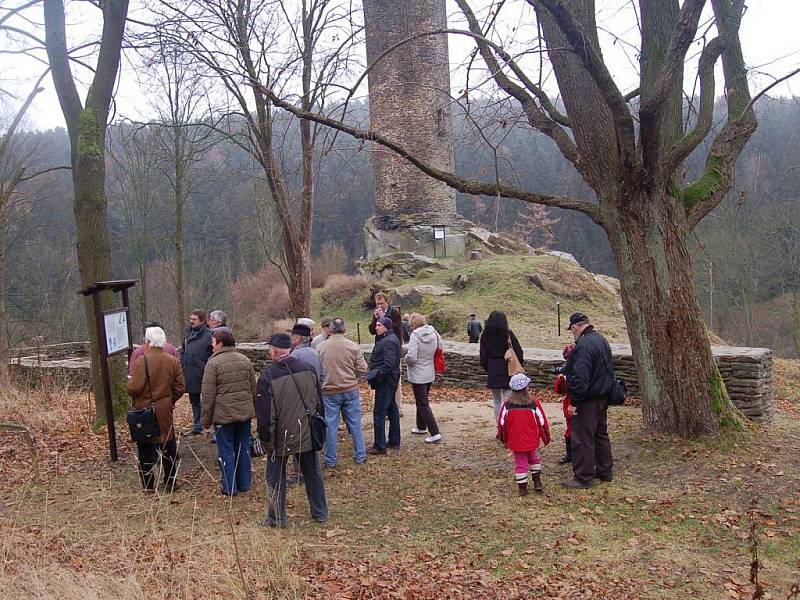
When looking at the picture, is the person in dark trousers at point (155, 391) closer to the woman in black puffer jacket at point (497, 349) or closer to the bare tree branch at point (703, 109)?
the woman in black puffer jacket at point (497, 349)

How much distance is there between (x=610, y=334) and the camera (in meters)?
18.5

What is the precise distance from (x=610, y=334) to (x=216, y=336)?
46.5 feet

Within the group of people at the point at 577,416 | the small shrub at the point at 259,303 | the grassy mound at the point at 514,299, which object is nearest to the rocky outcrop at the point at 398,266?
the grassy mound at the point at 514,299

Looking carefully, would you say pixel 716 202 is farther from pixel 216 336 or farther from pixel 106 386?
pixel 106 386

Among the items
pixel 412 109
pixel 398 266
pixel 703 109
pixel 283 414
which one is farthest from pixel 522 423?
pixel 412 109

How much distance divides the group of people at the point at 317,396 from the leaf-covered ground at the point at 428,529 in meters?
0.27

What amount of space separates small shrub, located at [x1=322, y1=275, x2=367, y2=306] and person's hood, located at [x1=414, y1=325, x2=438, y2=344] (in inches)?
647

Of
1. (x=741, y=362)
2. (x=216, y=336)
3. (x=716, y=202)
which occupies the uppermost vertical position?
(x=716, y=202)

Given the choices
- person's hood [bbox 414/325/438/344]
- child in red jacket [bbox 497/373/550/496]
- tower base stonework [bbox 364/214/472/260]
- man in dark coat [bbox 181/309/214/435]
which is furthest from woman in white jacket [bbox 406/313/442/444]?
tower base stonework [bbox 364/214/472/260]

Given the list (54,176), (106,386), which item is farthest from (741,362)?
(54,176)

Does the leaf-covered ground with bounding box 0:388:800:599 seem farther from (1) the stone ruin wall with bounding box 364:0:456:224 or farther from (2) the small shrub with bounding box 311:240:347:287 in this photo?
(2) the small shrub with bounding box 311:240:347:287

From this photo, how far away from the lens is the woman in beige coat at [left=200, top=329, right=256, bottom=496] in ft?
20.8

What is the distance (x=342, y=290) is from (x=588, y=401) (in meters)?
19.3

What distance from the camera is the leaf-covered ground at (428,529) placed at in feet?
14.6
